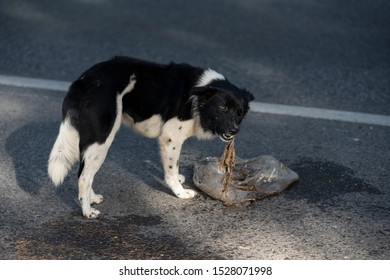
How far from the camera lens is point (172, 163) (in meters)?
5.47

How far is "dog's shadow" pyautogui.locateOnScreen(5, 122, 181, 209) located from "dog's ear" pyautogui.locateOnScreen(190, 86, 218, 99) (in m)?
0.88

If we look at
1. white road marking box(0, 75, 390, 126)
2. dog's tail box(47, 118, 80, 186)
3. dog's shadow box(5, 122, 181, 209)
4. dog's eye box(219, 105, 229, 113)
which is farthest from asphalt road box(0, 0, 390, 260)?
dog's eye box(219, 105, 229, 113)

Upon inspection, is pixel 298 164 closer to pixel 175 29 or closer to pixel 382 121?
pixel 382 121

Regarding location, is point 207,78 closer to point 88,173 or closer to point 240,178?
point 240,178

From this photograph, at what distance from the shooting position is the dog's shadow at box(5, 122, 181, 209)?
5574 mm

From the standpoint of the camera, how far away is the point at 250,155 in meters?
6.34

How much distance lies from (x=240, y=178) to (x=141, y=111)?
971 mm

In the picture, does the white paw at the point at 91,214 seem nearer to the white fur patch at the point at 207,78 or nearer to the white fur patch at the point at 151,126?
the white fur patch at the point at 151,126

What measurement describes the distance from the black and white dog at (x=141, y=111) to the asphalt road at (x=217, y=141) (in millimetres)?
368

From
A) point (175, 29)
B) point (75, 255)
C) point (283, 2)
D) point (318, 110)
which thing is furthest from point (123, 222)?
point (283, 2)

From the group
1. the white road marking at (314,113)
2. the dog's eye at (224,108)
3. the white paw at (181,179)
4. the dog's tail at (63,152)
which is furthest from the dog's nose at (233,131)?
the white road marking at (314,113)

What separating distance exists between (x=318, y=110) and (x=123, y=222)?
3105 mm

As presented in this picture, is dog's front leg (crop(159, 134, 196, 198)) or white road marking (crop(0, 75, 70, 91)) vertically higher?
dog's front leg (crop(159, 134, 196, 198))

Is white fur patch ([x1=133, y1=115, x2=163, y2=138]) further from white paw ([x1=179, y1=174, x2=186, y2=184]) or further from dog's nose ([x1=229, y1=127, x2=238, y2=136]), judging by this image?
dog's nose ([x1=229, y1=127, x2=238, y2=136])
